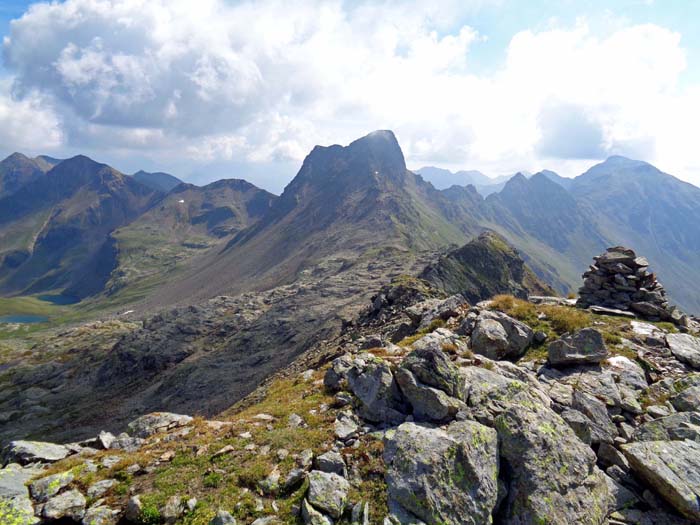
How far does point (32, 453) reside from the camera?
15195 millimetres

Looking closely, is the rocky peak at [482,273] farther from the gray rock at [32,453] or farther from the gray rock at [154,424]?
the gray rock at [32,453]

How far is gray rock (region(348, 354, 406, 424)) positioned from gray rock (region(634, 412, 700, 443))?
9148 mm

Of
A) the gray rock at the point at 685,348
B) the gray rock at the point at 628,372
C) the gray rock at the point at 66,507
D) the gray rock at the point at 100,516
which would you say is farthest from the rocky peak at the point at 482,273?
the gray rock at the point at 66,507

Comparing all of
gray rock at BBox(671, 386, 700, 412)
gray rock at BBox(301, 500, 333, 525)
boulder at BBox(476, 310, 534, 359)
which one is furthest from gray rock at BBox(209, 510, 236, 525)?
gray rock at BBox(671, 386, 700, 412)

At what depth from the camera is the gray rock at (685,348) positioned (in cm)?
2031

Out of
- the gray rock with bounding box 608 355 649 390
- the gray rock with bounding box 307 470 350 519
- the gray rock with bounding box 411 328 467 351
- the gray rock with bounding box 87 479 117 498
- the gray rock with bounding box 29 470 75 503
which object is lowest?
the gray rock with bounding box 87 479 117 498

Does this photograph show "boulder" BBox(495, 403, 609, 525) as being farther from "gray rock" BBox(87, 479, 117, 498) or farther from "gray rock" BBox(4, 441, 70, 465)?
"gray rock" BBox(4, 441, 70, 465)

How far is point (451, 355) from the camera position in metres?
19.7

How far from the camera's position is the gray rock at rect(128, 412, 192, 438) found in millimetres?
17475

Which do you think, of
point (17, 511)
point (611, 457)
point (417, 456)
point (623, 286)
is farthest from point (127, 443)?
point (623, 286)

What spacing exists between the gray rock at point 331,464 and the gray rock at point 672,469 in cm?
979

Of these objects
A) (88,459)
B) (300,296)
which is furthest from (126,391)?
(88,459)

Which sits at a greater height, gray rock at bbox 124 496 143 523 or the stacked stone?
the stacked stone

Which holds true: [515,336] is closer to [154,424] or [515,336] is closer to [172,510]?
[172,510]
